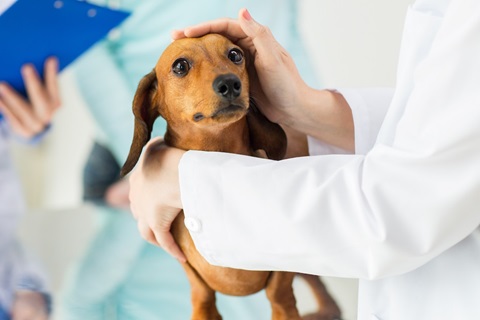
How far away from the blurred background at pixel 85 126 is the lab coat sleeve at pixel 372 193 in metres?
0.79

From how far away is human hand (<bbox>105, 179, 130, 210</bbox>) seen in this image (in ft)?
6.13

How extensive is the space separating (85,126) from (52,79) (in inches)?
21.1

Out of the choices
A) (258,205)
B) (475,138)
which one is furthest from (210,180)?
(475,138)

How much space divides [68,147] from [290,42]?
76 centimetres

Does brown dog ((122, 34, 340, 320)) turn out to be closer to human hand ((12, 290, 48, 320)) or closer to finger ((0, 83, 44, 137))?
finger ((0, 83, 44, 137))

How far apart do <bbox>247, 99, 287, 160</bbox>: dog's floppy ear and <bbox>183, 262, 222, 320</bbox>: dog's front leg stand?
206mm

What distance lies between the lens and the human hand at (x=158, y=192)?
830mm

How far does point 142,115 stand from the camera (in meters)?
0.89

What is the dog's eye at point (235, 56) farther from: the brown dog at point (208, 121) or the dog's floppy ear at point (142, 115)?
the dog's floppy ear at point (142, 115)

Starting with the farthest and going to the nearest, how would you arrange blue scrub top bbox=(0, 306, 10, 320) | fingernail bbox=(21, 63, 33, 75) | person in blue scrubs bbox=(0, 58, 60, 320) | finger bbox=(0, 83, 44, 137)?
blue scrub top bbox=(0, 306, 10, 320), person in blue scrubs bbox=(0, 58, 60, 320), finger bbox=(0, 83, 44, 137), fingernail bbox=(21, 63, 33, 75)

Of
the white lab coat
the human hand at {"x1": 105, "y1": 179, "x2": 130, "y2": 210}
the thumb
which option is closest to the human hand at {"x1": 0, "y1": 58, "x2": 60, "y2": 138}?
the human hand at {"x1": 105, "y1": 179, "x2": 130, "y2": 210}

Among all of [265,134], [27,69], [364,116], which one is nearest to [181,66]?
[265,134]

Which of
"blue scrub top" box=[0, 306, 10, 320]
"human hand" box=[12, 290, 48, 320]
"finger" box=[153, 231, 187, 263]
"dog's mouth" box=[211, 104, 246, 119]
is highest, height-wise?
"dog's mouth" box=[211, 104, 246, 119]

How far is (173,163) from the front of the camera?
834 mm
